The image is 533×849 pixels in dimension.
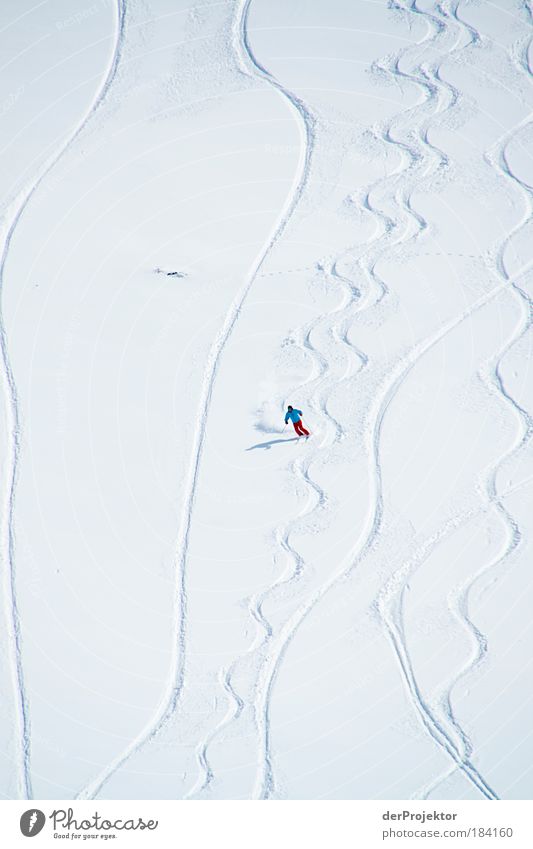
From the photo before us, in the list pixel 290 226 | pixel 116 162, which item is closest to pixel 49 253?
pixel 116 162

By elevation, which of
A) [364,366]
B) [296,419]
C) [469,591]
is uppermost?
[364,366]

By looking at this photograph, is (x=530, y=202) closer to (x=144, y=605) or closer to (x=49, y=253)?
(x=49, y=253)

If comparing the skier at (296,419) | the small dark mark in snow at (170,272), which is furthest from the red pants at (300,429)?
the small dark mark in snow at (170,272)

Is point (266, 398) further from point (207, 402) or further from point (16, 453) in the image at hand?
point (16, 453)

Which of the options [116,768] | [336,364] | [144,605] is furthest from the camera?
[336,364]

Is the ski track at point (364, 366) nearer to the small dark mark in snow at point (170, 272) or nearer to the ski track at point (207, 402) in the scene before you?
the ski track at point (207, 402)

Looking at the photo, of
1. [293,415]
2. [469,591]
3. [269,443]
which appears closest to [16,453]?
[269,443]
